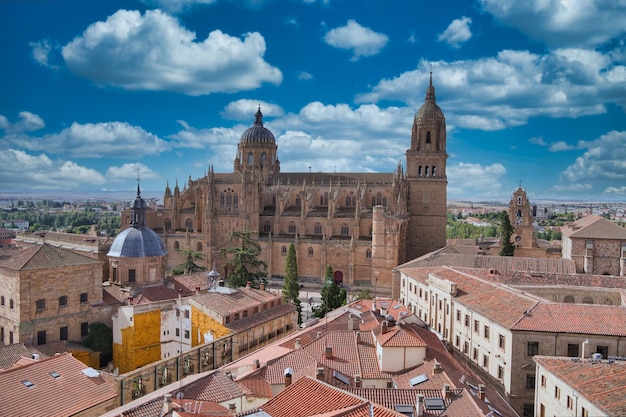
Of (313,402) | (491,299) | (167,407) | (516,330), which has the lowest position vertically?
(167,407)

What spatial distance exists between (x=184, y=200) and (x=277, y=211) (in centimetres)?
1675

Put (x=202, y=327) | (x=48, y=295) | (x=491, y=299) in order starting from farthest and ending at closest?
(x=48, y=295), (x=202, y=327), (x=491, y=299)

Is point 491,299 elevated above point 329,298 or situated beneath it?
elevated above

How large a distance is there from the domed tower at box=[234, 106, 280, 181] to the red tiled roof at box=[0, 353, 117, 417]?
5898 cm

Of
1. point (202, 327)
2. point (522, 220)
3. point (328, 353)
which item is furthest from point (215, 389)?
point (522, 220)

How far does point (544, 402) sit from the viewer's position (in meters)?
24.0

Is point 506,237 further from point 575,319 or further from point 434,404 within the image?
point 434,404

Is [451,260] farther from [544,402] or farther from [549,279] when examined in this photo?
[544,402]

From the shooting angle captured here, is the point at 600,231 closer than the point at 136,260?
No

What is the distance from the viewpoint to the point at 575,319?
92.5 ft

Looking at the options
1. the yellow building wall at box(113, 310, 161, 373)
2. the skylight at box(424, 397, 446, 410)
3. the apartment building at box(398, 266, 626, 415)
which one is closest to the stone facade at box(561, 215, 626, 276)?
the apartment building at box(398, 266, 626, 415)

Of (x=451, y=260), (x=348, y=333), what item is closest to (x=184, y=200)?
(x=451, y=260)

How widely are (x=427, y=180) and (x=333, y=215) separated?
1346cm

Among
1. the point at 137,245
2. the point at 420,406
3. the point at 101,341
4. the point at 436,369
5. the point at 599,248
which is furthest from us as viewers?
the point at 599,248
